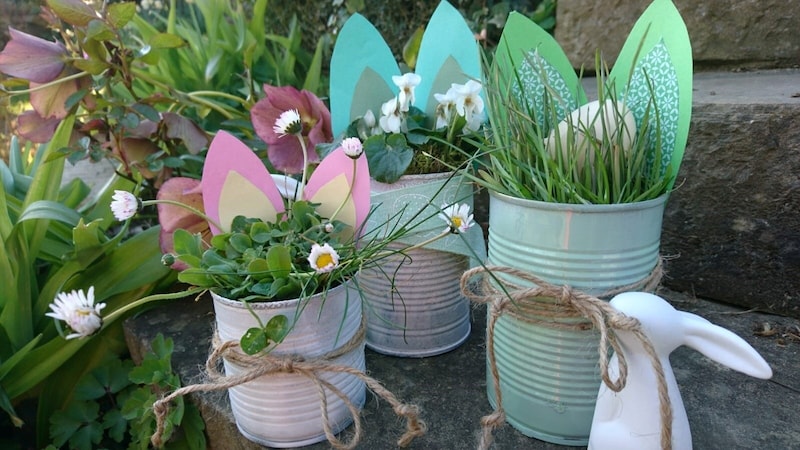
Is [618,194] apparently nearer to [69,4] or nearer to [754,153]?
[754,153]

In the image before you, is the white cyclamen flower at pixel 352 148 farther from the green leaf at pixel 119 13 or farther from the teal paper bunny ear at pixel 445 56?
the green leaf at pixel 119 13

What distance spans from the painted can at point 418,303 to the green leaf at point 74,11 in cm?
66

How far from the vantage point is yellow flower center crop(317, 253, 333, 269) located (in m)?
0.63

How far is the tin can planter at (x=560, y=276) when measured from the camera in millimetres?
628

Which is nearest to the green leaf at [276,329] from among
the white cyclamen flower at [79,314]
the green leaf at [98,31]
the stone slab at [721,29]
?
the white cyclamen flower at [79,314]

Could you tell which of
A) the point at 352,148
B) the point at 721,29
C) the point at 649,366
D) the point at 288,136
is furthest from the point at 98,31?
the point at 721,29

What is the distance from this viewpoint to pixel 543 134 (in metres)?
0.72

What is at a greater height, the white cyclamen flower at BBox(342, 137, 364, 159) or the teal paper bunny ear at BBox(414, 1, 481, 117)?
the teal paper bunny ear at BBox(414, 1, 481, 117)

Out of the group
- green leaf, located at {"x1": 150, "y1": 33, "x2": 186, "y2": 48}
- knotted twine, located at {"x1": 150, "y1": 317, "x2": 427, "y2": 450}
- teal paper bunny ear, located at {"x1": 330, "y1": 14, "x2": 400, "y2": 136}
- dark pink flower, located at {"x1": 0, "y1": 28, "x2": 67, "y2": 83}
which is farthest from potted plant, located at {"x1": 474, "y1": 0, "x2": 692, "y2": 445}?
dark pink flower, located at {"x1": 0, "y1": 28, "x2": 67, "y2": 83}

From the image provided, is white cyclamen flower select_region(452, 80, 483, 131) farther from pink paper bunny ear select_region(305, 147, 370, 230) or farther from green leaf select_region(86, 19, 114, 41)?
green leaf select_region(86, 19, 114, 41)

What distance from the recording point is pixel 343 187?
0.75 metres

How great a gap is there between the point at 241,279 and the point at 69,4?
0.64 metres

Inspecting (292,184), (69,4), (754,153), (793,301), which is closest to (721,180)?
(754,153)

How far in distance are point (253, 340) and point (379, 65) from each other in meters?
0.52
